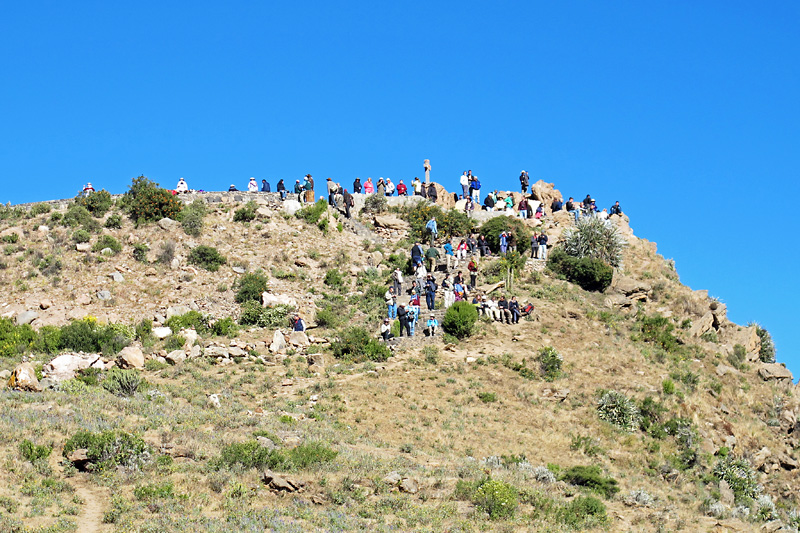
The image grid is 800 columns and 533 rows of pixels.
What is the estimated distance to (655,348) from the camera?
36906 mm

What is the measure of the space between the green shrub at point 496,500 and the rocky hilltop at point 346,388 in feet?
0.19

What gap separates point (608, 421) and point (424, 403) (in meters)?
6.40

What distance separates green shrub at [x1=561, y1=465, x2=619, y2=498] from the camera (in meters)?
23.3

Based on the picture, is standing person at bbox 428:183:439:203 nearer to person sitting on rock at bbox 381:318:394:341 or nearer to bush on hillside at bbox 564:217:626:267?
bush on hillside at bbox 564:217:626:267

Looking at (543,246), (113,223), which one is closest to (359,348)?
(543,246)

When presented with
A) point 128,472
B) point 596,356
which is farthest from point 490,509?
point 596,356

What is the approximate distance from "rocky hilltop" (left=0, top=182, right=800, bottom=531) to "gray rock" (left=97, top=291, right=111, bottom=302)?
0.21m

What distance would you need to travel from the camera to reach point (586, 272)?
135ft

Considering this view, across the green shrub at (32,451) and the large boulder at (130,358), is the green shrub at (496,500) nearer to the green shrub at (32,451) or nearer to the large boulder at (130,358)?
the green shrub at (32,451)

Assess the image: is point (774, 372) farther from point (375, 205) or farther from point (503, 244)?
point (375, 205)

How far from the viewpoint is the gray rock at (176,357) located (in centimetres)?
3158

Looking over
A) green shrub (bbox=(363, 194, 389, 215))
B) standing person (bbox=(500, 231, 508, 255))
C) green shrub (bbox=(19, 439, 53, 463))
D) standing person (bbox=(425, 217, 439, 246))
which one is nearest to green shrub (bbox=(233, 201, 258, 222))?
green shrub (bbox=(363, 194, 389, 215))

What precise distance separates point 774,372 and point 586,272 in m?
9.18

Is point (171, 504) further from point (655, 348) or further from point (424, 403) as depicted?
point (655, 348)
